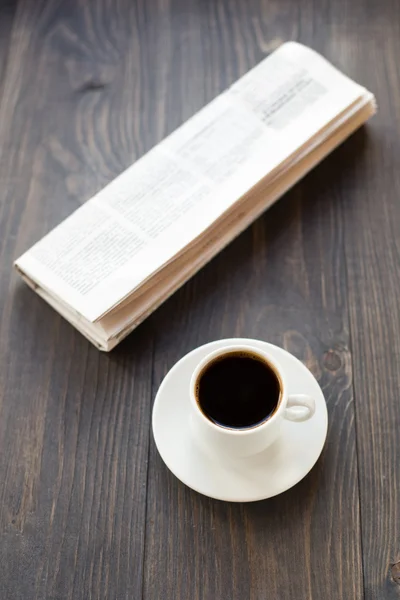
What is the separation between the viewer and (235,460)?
2.38 feet

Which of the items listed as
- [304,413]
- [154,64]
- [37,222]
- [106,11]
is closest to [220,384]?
[304,413]

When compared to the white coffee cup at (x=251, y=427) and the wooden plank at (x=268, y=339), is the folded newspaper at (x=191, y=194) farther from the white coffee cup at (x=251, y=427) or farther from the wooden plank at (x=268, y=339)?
the white coffee cup at (x=251, y=427)

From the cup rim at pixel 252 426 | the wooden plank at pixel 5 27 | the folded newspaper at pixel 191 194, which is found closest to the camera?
the cup rim at pixel 252 426

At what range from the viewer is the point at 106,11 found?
1104 millimetres

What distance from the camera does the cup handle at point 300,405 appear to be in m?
0.69

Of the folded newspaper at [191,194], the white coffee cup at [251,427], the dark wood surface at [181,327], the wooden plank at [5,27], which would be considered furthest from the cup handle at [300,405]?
the wooden plank at [5,27]

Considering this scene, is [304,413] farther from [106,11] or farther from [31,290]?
[106,11]

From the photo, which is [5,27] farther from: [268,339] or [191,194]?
[268,339]

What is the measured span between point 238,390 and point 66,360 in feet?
0.81

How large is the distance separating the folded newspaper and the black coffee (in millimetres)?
170

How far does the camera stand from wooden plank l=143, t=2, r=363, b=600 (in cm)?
72

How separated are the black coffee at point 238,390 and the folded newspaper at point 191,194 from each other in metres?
0.17

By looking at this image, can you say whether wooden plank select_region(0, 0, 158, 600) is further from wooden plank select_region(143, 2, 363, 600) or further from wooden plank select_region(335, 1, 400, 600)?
wooden plank select_region(335, 1, 400, 600)

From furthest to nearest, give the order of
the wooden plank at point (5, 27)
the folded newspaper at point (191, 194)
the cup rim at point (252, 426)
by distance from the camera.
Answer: the wooden plank at point (5, 27) < the folded newspaper at point (191, 194) < the cup rim at point (252, 426)
